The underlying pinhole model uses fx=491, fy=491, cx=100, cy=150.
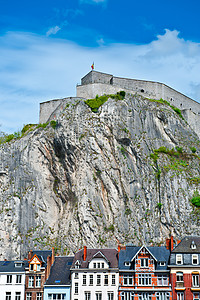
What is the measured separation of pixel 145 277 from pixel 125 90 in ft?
117

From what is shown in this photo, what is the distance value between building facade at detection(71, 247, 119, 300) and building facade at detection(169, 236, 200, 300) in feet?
17.1

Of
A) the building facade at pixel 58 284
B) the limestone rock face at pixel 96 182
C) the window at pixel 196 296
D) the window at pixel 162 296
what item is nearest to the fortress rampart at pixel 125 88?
the limestone rock face at pixel 96 182

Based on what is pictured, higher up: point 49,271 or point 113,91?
point 113,91

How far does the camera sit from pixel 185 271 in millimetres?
43375

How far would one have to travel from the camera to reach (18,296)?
44.9 meters

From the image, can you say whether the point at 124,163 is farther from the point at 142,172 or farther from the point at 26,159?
the point at 26,159

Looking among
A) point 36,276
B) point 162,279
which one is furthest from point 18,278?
point 162,279

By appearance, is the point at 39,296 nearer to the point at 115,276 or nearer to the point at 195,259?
the point at 115,276

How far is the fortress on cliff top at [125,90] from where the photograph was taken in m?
72.0

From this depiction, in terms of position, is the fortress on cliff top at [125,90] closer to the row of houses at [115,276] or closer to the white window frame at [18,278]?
the row of houses at [115,276]

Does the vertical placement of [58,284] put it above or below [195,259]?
below

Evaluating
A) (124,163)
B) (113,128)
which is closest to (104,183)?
(124,163)

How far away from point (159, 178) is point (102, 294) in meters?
23.6

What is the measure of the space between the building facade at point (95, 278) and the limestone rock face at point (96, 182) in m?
13.1
